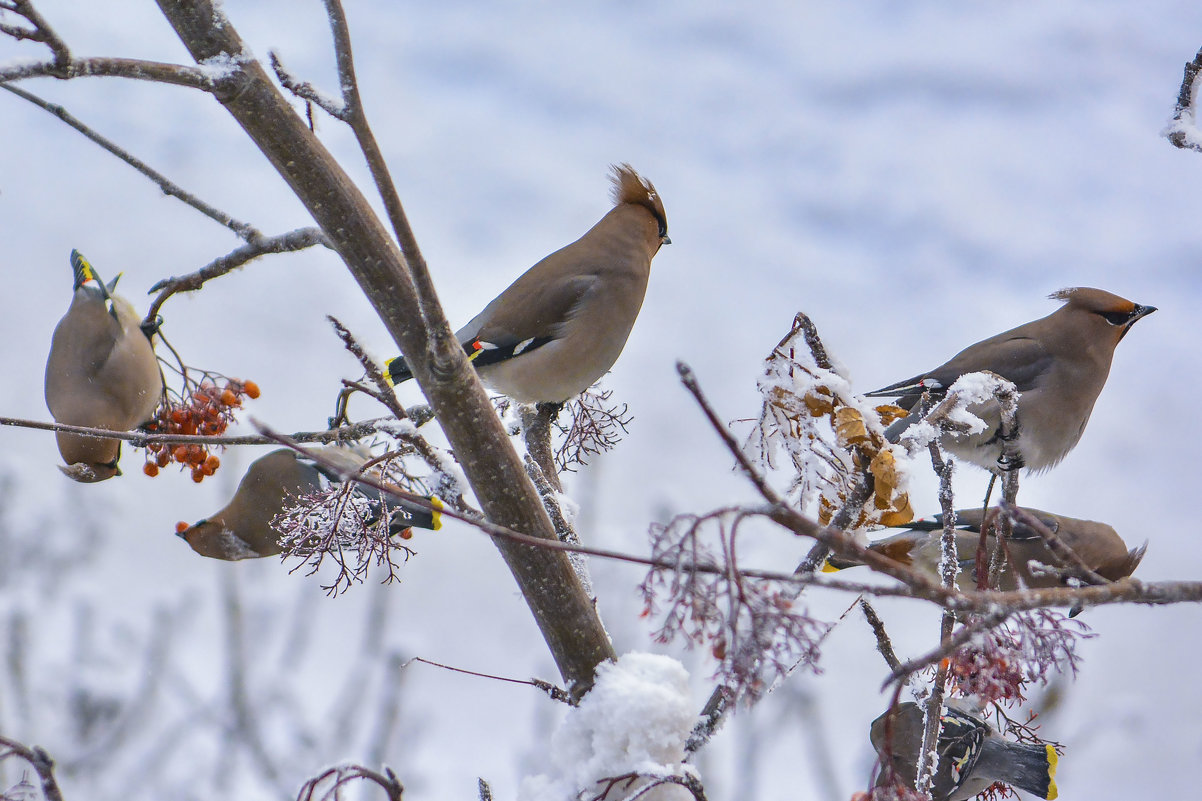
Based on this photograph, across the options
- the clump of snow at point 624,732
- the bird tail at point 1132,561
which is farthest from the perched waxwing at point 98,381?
the bird tail at point 1132,561

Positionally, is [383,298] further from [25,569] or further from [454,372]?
[25,569]

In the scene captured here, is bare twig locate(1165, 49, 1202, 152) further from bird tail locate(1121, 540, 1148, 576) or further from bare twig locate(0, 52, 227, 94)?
bird tail locate(1121, 540, 1148, 576)

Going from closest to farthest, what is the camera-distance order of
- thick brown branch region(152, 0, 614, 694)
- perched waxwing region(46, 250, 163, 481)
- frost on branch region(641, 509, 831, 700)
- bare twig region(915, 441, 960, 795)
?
frost on branch region(641, 509, 831, 700)
thick brown branch region(152, 0, 614, 694)
bare twig region(915, 441, 960, 795)
perched waxwing region(46, 250, 163, 481)

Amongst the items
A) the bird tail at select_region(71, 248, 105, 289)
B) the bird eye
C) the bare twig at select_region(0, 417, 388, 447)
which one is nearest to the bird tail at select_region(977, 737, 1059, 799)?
the bare twig at select_region(0, 417, 388, 447)

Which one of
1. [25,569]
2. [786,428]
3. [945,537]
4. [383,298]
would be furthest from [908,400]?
[25,569]

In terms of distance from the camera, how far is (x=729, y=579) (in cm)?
68

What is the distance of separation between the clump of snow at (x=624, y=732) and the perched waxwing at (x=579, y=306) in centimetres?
146

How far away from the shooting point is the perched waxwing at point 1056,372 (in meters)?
2.89

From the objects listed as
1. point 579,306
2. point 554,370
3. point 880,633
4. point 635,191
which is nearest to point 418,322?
point 880,633

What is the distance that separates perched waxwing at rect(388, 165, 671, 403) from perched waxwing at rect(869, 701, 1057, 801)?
1.10m

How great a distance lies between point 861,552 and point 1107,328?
2.68 metres

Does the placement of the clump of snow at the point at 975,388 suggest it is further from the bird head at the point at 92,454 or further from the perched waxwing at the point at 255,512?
the bird head at the point at 92,454

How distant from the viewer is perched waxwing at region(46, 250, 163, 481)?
2.29 m

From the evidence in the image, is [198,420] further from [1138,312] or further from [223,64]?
[1138,312]
